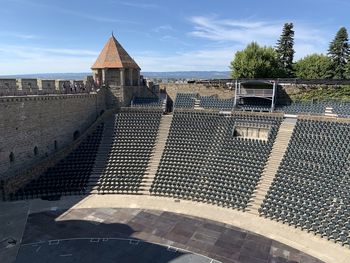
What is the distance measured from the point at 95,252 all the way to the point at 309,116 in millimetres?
20762

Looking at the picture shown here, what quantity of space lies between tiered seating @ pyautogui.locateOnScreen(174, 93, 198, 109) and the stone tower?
534 cm

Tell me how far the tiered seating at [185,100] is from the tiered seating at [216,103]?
4.16ft

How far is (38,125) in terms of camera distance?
24719mm

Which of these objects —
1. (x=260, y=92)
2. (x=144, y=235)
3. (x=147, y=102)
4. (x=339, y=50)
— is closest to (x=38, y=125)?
(x=147, y=102)

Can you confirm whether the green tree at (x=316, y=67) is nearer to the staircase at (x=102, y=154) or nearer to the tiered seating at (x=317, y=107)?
the tiered seating at (x=317, y=107)

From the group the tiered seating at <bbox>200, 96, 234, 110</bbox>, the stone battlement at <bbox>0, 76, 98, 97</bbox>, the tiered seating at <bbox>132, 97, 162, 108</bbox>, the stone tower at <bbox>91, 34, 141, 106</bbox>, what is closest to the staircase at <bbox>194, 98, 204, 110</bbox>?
the tiered seating at <bbox>200, 96, 234, 110</bbox>

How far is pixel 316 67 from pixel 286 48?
743 cm

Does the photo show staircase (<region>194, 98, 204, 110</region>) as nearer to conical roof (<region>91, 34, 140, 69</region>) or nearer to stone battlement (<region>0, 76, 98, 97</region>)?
conical roof (<region>91, 34, 140, 69</region>)

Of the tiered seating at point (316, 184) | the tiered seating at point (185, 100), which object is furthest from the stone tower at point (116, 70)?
the tiered seating at point (316, 184)

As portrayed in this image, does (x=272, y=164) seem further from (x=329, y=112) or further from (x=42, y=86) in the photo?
(x=42, y=86)

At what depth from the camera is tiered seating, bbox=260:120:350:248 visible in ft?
59.3

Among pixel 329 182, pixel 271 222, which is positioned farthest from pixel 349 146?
pixel 271 222

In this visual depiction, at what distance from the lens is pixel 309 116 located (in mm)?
25703

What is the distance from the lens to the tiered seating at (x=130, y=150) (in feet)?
78.2
